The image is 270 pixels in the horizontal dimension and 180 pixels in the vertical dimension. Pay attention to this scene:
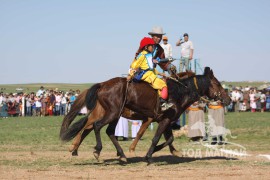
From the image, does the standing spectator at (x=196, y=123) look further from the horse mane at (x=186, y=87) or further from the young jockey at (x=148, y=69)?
the young jockey at (x=148, y=69)

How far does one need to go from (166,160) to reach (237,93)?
29628mm

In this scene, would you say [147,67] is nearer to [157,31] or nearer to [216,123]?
[157,31]

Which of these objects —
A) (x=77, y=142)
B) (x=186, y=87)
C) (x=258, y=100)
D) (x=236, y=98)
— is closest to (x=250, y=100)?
(x=258, y=100)

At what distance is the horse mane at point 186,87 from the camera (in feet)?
43.2

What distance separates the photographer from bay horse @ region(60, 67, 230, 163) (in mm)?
12281

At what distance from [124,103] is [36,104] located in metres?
29.6

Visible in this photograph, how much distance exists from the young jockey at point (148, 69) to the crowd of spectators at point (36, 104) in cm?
2768

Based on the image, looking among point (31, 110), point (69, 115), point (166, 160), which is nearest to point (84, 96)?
point (69, 115)

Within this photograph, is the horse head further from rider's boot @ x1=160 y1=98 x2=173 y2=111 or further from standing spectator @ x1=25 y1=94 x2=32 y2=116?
standing spectator @ x1=25 y1=94 x2=32 y2=116

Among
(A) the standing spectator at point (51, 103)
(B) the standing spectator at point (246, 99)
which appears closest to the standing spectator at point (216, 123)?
(A) the standing spectator at point (51, 103)

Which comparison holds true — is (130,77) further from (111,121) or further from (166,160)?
(166,160)

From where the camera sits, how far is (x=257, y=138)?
20.5m

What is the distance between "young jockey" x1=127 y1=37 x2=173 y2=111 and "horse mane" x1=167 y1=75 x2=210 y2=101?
32 cm

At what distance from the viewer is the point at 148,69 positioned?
41.9ft
